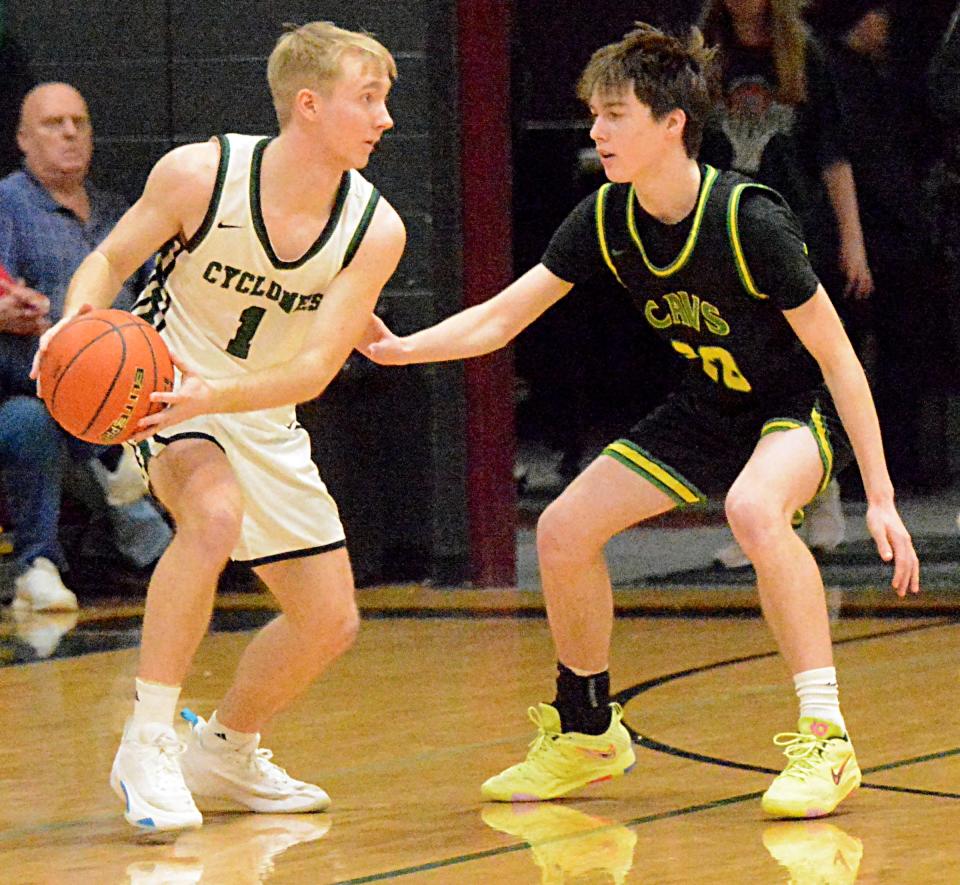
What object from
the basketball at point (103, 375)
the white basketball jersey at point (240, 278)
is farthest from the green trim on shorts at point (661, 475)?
the basketball at point (103, 375)

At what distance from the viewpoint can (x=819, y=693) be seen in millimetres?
4145

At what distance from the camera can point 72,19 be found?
25.6 ft

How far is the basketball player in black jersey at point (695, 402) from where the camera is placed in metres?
4.10

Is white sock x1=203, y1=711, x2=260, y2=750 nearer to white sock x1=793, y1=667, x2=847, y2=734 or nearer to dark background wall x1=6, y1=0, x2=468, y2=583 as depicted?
white sock x1=793, y1=667, x2=847, y2=734

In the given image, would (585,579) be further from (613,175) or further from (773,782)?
(613,175)

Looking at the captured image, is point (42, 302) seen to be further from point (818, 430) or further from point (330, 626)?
point (818, 430)

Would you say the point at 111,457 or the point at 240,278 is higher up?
the point at 240,278

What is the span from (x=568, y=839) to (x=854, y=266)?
422 centimetres

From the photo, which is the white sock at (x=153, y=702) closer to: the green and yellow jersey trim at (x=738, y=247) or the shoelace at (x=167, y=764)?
the shoelace at (x=167, y=764)

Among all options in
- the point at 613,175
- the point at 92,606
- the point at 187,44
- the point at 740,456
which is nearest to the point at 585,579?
the point at 740,456

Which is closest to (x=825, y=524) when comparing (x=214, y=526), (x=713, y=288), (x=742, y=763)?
(x=742, y=763)

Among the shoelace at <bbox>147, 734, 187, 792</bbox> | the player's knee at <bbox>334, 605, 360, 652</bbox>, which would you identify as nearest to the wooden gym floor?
the shoelace at <bbox>147, 734, 187, 792</bbox>

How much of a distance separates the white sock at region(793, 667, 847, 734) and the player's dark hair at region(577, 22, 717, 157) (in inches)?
42.0

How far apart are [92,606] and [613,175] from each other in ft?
11.8
